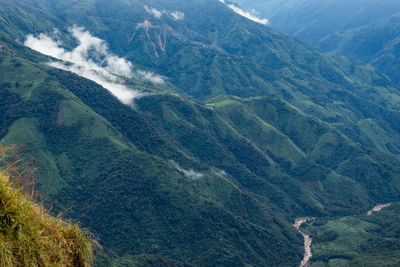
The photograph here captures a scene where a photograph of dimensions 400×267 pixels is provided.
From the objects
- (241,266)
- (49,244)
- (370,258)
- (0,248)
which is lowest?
(0,248)

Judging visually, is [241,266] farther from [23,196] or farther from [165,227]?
[23,196]

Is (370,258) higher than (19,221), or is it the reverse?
(370,258)

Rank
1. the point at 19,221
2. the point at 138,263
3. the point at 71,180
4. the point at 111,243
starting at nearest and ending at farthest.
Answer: the point at 19,221, the point at 138,263, the point at 111,243, the point at 71,180

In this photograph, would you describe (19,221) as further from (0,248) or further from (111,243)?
(111,243)

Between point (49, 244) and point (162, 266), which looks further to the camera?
point (162, 266)

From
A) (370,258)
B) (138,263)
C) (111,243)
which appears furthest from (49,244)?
(370,258)

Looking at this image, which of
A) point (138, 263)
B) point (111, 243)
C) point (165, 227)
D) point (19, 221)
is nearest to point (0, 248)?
point (19, 221)

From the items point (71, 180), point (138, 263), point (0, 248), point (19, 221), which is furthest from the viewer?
point (71, 180)
